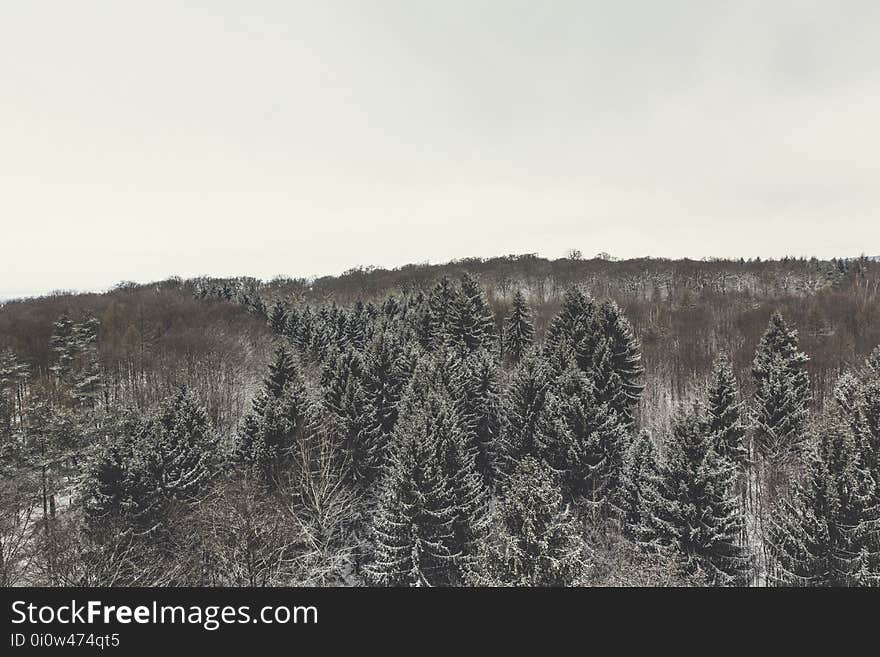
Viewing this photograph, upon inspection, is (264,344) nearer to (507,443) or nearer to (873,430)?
(507,443)

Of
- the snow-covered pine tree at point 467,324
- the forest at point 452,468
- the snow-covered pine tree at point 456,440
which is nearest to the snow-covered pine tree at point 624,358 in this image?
the forest at point 452,468

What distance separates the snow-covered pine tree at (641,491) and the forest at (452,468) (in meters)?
0.18

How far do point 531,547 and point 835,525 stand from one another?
14.7 metres

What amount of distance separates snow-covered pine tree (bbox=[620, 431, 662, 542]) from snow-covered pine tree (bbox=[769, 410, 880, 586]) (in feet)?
18.9

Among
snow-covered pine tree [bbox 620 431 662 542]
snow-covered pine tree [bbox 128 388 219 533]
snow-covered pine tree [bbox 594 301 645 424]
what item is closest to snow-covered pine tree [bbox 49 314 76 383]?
snow-covered pine tree [bbox 128 388 219 533]

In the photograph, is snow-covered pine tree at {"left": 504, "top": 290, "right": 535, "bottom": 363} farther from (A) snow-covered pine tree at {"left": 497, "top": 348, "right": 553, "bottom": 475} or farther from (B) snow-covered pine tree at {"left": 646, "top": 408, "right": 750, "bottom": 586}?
(B) snow-covered pine tree at {"left": 646, "top": 408, "right": 750, "bottom": 586}

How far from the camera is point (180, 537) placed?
23672 millimetres

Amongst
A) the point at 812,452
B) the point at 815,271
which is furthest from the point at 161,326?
the point at 815,271

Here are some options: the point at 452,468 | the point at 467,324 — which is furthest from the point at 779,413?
the point at 467,324

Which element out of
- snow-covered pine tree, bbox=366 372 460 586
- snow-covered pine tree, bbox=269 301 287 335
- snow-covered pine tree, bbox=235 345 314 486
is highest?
snow-covered pine tree, bbox=269 301 287 335

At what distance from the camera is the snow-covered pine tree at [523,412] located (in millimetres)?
30453

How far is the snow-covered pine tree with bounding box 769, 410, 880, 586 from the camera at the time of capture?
18.9 metres

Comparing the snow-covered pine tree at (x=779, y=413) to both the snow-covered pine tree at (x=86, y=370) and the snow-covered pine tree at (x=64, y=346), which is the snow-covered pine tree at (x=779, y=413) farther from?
the snow-covered pine tree at (x=64, y=346)

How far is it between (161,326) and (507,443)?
6422 centimetres
